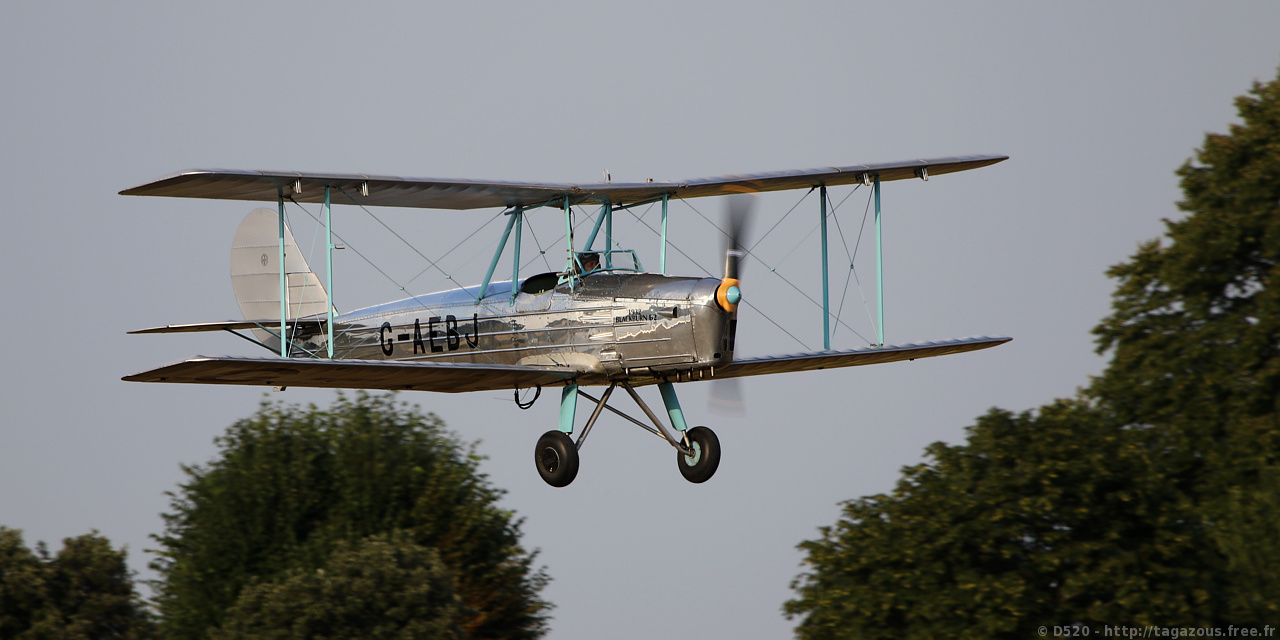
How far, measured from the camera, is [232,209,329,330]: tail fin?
20.6m

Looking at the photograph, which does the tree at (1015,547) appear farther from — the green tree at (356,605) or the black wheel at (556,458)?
the black wheel at (556,458)

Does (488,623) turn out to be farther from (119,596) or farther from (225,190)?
(225,190)

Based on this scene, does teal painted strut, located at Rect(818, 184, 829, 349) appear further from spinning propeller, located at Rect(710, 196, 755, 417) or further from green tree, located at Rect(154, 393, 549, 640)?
green tree, located at Rect(154, 393, 549, 640)

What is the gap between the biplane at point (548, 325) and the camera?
14711 mm

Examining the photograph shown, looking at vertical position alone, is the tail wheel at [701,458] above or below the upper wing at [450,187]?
below

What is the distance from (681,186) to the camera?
1664cm

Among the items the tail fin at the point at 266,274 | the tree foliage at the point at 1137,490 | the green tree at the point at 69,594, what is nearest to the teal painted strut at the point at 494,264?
the tail fin at the point at 266,274

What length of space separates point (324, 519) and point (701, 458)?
68.1 ft

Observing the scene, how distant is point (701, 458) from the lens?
15570 mm

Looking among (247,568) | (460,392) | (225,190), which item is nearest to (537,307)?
(460,392)

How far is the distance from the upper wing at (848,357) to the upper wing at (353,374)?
2098 mm

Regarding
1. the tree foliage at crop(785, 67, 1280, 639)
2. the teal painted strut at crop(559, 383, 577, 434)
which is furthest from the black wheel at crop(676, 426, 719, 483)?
the tree foliage at crop(785, 67, 1280, 639)

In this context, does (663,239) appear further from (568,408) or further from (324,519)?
(324,519)

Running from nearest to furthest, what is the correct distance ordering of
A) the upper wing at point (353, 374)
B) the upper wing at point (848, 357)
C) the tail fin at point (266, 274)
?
the upper wing at point (353, 374) → the upper wing at point (848, 357) → the tail fin at point (266, 274)
